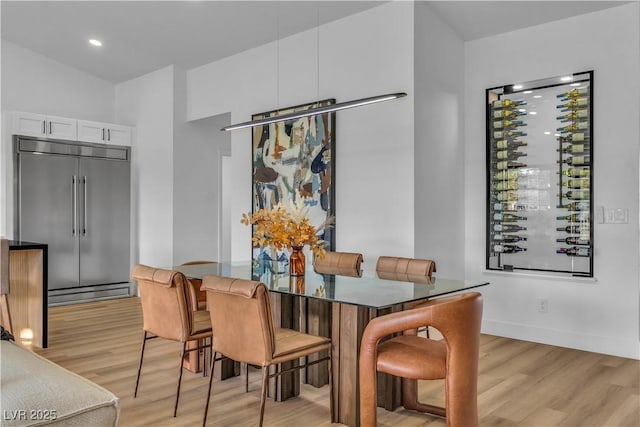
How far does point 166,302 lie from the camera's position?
2898mm

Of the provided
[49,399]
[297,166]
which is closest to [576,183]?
[297,166]

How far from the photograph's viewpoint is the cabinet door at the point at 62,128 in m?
6.31

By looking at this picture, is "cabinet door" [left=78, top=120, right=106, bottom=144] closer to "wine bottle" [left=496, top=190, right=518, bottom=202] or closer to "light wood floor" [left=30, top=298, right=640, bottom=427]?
"light wood floor" [left=30, top=298, right=640, bottom=427]

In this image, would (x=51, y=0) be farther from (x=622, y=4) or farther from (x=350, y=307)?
(x=622, y=4)

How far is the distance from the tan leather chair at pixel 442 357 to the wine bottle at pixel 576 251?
2556mm

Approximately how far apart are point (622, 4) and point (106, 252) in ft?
21.2

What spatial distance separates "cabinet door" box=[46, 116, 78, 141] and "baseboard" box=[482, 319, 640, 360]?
217 inches

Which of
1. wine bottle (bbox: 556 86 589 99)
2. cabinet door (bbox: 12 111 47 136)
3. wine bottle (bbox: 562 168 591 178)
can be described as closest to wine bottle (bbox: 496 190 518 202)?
wine bottle (bbox: 562 168 591 178)

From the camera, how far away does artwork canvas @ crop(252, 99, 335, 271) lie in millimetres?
5012

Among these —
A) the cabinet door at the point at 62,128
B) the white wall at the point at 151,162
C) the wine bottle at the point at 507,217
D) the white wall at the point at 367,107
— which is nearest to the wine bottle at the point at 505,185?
the wine bottle at the point at 507,217

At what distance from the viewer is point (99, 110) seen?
24.1 ft

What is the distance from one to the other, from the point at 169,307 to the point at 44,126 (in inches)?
179

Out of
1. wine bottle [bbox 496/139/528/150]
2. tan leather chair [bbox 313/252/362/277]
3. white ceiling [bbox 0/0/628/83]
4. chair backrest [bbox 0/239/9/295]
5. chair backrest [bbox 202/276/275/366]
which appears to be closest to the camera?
chair backrest [bbox 202/276/275/366]

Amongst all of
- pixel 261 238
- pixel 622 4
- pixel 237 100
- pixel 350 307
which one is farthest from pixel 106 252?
pixel 622 4
